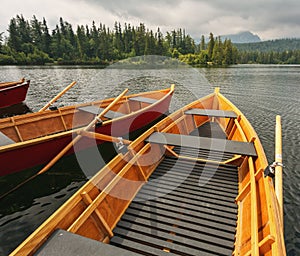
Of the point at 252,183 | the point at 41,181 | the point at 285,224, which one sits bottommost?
the point at 285,224

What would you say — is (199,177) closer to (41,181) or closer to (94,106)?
(41,181)

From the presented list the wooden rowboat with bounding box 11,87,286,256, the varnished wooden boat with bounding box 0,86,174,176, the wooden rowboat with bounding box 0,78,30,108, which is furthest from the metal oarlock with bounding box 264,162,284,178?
the wooden rowboat with bounding box 0,78,30,108

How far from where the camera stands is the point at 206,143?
590 cm

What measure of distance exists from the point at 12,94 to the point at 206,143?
1892cm

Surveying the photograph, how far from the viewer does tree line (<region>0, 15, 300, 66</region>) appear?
3302 inches

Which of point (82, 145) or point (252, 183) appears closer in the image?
point (252, 183)

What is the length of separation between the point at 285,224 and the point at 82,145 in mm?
7601

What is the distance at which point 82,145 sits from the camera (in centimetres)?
800

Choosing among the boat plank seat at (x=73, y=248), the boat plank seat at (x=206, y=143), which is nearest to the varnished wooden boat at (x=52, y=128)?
the boat plank seat at (x=206, y=143)

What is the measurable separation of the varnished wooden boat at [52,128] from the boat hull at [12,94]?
10779 millimetres

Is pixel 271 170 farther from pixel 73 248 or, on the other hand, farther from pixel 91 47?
pixel 91 47

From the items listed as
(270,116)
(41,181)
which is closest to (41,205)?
(41,181)

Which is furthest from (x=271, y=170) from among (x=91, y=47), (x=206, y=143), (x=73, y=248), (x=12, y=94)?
(x=91, y=47)

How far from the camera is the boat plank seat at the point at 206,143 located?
538 cm
